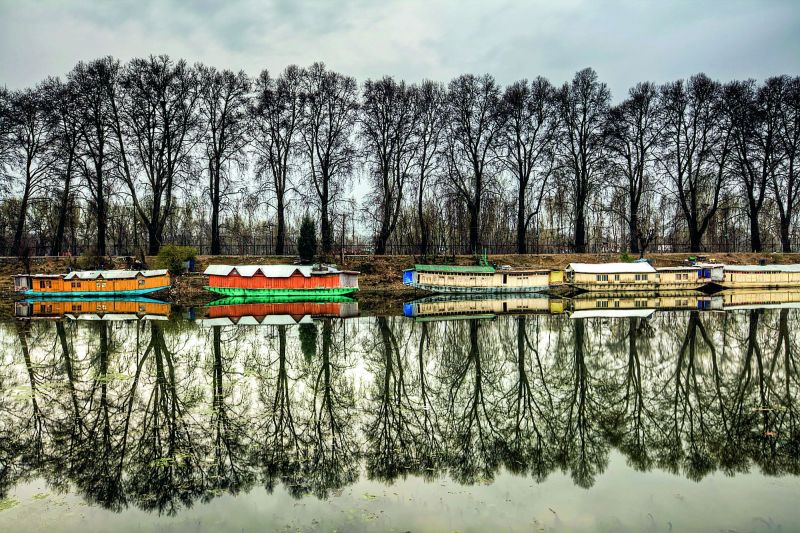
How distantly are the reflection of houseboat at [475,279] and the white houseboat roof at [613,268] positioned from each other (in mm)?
2337

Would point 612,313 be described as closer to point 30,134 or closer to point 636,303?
point 636,303

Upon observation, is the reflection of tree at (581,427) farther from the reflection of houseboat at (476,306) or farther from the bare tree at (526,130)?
the bare tree at (526,130)

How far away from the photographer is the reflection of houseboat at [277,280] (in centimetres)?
3947

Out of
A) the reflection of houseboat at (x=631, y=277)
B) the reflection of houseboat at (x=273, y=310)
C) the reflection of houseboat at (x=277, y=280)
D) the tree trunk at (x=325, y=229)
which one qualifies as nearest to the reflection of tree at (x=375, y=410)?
the reflection of houseboat at (x=273, y=310)

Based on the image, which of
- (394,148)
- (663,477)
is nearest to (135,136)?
(394,148)

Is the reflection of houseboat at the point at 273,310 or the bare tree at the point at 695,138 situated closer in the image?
the reflection of houseboat at the point at 273,310

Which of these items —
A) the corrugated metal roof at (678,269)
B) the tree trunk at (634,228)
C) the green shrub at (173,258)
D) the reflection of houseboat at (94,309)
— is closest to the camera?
the reflection of houseboat at (94,309)

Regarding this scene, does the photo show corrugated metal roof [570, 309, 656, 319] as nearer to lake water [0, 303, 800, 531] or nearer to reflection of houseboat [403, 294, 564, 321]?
reflection of houseboat [403, 294, 564, 321]

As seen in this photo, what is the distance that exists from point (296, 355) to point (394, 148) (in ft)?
121

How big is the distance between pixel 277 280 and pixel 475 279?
637 inches

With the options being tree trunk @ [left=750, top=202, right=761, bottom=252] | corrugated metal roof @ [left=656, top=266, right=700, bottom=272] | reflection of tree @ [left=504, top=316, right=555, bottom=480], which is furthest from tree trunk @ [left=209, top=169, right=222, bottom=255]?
tree trunk @ [left=750, top=202, right=761, bottom=252]

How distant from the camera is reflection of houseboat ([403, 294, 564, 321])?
91.8ft

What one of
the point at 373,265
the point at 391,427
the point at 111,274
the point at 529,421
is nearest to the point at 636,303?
the point at 373,265

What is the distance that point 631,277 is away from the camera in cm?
4419
